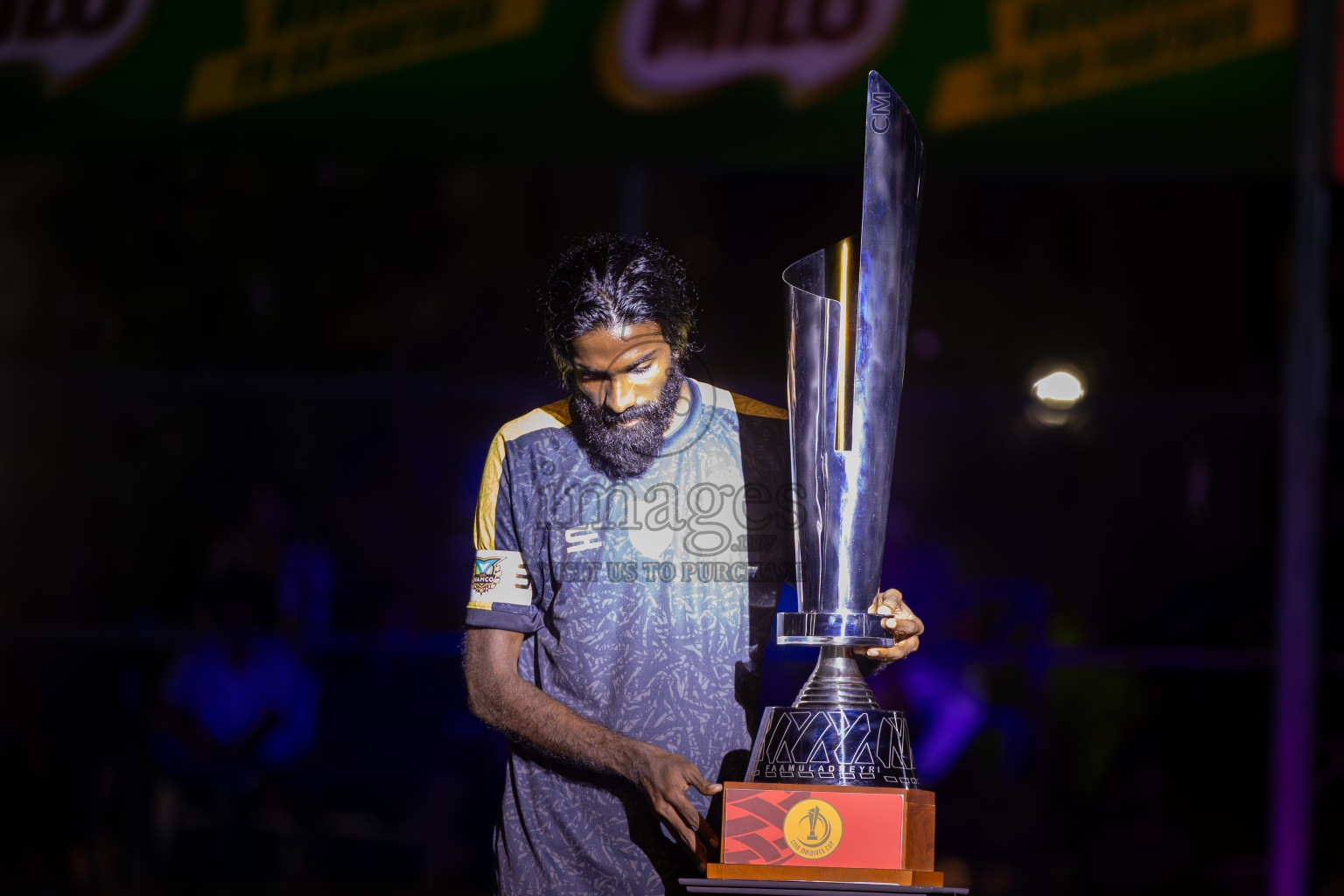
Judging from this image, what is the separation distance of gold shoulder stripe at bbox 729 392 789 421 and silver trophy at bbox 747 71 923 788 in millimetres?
270

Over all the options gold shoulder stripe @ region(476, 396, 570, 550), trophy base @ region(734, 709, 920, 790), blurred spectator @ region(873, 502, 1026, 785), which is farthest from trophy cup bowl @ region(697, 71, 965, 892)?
blurred spectator @ region(873, 502, 1026, 785)

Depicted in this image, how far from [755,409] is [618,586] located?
0.88 ft

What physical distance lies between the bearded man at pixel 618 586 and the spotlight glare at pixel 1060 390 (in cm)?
310

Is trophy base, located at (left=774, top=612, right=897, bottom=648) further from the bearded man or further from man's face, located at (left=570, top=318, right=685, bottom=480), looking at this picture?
man's face, located at (left=570, top=318, right=685, bottom=480)

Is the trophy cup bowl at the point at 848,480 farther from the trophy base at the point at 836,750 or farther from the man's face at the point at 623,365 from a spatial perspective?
the man's face at the point at 623,365

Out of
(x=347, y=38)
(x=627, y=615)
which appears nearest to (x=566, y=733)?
(x=627, y=615)

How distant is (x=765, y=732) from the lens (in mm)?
1270

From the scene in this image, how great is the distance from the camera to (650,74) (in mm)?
3850

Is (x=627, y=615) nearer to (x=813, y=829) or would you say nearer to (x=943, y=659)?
(x=813, y=829)

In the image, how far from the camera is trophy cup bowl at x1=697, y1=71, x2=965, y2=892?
4.01ft

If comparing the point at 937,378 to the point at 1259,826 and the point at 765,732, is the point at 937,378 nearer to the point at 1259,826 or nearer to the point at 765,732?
the point at 1259,826

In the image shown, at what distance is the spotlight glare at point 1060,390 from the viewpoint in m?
4.46

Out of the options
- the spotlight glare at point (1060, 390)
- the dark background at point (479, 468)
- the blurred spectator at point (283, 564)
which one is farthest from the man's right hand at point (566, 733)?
the spotlight glare at point (1060, 390)

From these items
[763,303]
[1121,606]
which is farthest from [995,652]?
[763,303]
